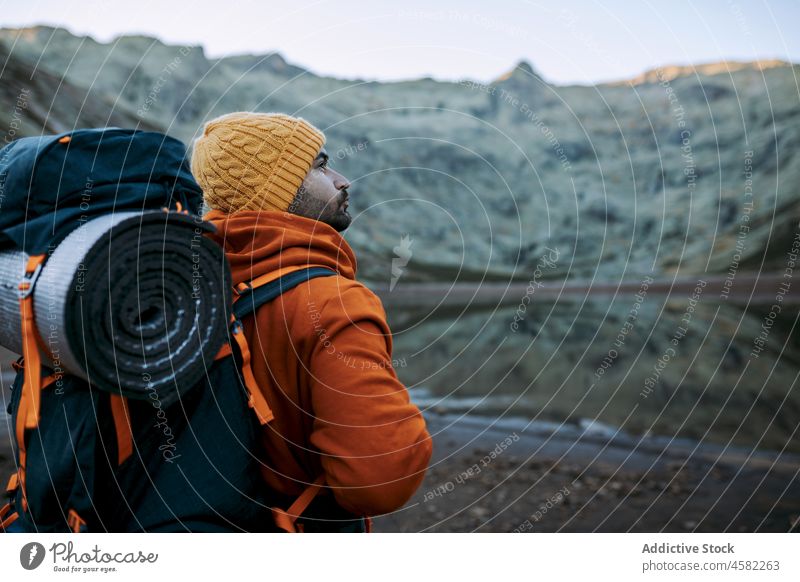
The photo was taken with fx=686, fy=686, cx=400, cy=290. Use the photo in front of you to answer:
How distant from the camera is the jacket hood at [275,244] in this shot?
2.00m

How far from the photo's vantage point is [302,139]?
235 cm

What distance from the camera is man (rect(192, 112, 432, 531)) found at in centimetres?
181

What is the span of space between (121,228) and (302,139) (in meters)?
0.93

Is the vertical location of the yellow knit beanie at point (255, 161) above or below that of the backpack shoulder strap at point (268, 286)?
above

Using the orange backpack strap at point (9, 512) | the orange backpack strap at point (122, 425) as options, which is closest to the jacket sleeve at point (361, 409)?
the orange backpack strap at point (122, 425)

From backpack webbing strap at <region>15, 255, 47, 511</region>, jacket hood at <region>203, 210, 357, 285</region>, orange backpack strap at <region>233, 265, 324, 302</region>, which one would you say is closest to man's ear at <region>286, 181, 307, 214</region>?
jacket hood at <region>203, 210, 357, 285</region>

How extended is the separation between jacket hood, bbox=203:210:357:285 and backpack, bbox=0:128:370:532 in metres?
0.08

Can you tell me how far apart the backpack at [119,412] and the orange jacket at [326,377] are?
0.08 m

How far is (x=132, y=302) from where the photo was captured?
1604mm

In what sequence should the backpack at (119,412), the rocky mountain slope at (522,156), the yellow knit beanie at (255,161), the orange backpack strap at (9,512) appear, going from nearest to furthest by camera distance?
the backpack at (119,412) → the orange backpack strap at (9,512) → the yellow knit beanie at (255,161) → the rocky mountain slope at (522,156)

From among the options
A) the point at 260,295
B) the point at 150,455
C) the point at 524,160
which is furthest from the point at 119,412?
the point at 524,160

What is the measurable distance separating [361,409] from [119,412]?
1.99 feet

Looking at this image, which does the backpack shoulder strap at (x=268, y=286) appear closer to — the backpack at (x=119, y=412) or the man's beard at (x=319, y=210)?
the backpack at (x=119, y=412)
